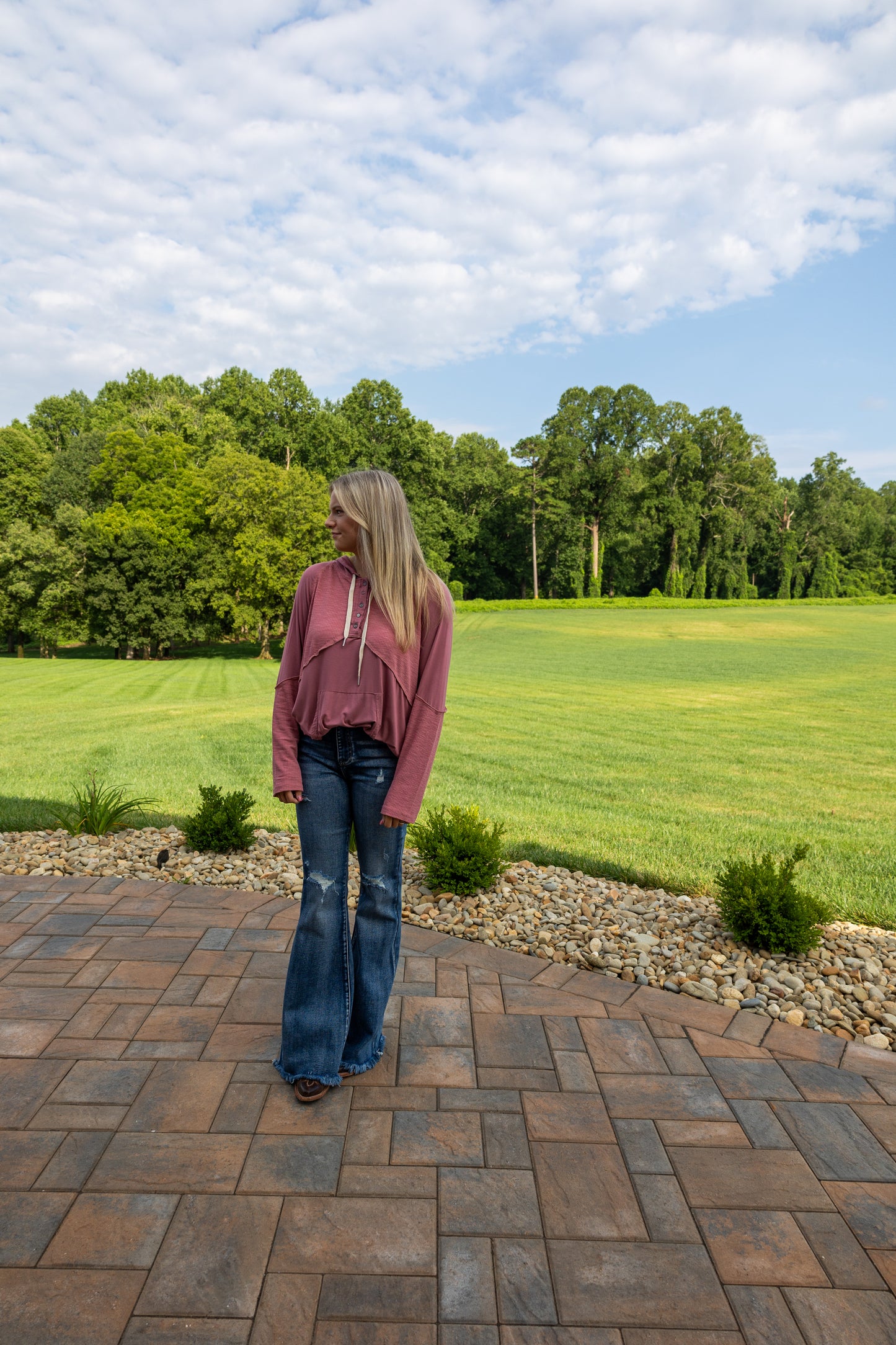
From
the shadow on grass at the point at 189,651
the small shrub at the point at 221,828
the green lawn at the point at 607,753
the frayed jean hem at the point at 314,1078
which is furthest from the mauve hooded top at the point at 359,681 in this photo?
the shadow on grass at the point at 189,651

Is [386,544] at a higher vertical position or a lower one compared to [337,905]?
higher

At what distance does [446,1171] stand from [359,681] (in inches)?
51.8

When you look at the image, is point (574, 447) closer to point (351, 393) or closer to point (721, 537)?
point (721, 537)

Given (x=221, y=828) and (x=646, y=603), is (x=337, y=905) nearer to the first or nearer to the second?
(x=221, y=828)

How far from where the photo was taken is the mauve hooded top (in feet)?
7.45

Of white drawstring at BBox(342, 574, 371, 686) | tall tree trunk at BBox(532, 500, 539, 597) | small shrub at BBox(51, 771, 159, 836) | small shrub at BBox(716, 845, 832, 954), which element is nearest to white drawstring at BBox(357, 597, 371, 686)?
white drawstring at BBox(342, 574, 371, 686)

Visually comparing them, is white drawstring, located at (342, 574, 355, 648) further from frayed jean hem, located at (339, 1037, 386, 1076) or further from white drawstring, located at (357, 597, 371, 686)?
frayed jean hem, located at (339, 1037, 386, 1076)

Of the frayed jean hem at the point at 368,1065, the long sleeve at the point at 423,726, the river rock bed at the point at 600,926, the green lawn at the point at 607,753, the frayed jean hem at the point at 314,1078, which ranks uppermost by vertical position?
the long sleeve at the point at 423,726

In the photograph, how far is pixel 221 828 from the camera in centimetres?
460

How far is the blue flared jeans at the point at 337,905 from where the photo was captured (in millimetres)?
2336

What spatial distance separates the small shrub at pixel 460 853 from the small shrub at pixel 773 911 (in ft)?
3.86

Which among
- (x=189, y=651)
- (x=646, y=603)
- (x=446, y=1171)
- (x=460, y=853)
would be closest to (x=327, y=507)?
(x=189, y=651)

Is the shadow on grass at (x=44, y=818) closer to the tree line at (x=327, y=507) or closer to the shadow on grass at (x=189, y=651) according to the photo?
the tree line at (x=327, y=507)

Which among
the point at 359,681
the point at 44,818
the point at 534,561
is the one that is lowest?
the point at 44,818
